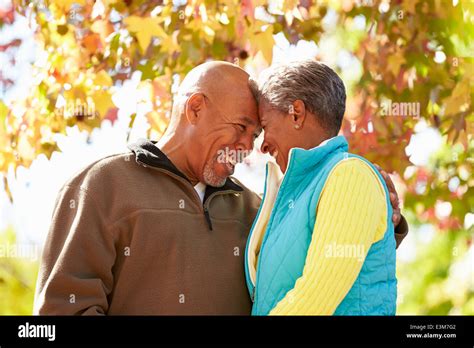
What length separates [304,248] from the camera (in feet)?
6.79

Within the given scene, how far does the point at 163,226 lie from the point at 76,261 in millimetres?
278

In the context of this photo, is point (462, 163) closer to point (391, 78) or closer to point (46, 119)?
point (391, 78)

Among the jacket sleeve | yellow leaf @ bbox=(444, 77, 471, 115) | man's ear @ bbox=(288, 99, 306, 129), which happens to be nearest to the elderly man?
the jacket sleeve

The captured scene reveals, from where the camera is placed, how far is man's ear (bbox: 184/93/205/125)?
256 cm

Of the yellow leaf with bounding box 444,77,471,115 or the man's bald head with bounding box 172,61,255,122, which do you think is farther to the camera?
the yellow leaf with bounding box 444,77,471,115

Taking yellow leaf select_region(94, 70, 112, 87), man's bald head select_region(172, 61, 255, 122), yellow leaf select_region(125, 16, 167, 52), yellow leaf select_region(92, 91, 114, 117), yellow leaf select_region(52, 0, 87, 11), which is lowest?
man's bald head select_region(172, 61, 255, 122)

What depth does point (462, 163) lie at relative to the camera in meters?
3.84

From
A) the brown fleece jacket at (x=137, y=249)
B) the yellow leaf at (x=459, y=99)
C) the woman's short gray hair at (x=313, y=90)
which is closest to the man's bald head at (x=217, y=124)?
the brown fleece jacket at (x=137, y=249)

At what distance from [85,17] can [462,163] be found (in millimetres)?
2002

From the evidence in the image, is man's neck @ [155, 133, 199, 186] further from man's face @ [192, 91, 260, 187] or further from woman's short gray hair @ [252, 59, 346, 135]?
woman's short gray hair @ [252, 59, 346, 135]

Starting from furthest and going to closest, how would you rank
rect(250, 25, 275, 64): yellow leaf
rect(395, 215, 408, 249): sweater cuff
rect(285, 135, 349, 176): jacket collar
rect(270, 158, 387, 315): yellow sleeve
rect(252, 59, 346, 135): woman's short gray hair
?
rect(250, 25, 275, 64): yellow leaf → rect(395, 215, 408, 249): sweater cuff → rect(252, 59, 346, 135): woman's short gray hair → rect(285, 135, 349, 176): jacket collar → rect(270, 158, 387, 315): yellow sleeve

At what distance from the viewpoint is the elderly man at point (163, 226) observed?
2248mm

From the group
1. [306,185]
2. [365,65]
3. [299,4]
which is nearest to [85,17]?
[299,4]

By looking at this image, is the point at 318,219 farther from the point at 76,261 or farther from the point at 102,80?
the point at 102,80
